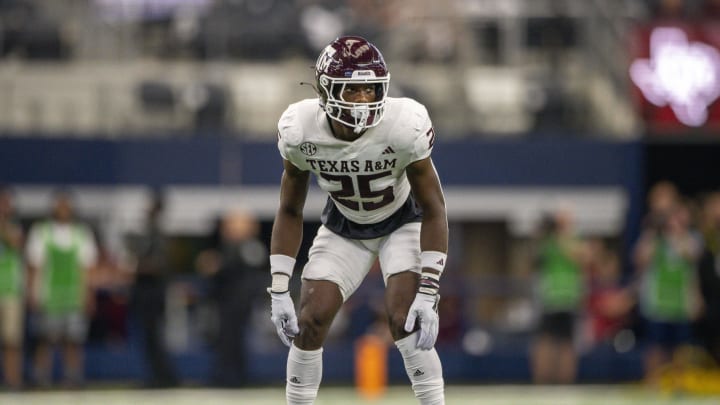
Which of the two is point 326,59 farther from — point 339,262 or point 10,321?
point 10,321

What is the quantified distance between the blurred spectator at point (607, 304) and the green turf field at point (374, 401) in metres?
1.26

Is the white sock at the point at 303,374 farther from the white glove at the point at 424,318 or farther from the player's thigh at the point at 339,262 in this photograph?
the white glove at the point at 424,318

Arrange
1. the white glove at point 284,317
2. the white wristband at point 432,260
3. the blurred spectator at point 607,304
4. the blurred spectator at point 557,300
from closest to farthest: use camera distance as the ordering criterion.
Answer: the white wristband at point 432,260 < the white glove at point 284,317 < the blurred spectator at point 557,300 < the blurred spectator at point 607,304

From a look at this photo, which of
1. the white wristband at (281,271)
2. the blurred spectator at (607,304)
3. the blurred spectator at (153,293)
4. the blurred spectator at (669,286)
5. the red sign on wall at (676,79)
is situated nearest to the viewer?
the white wristband at (281,271)

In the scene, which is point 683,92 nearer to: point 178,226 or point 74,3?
point 178,226

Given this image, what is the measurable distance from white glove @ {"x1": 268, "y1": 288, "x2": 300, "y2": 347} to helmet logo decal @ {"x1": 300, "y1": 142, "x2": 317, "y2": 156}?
2.39 ft

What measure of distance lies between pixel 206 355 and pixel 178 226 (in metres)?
1.95

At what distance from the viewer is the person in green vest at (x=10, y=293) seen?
13.1 m

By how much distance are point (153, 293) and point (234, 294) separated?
82 centimetres

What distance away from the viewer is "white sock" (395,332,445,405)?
260 inches

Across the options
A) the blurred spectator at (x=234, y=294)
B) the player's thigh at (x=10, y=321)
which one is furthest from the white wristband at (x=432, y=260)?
the player's thigh at (x=10, y=321)

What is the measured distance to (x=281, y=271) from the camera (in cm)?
691

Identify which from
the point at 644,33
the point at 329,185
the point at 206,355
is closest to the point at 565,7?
the point at 644,33

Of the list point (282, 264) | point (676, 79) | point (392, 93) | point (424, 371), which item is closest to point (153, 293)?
point (392, 93)
